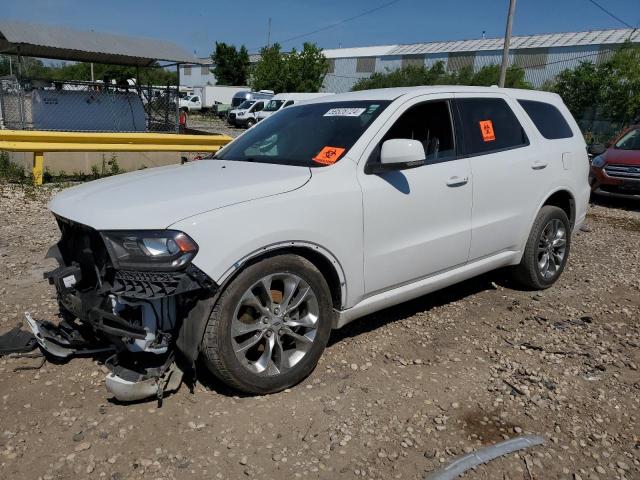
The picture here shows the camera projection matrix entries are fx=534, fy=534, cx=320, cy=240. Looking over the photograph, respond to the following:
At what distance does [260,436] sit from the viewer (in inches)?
109

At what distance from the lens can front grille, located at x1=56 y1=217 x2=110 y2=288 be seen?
2850 mm

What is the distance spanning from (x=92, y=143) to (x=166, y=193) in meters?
6.49

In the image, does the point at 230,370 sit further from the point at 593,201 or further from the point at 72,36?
the point at 72,36

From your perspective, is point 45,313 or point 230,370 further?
point 45,313

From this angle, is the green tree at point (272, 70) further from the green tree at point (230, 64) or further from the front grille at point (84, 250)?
the front grille at point (84, 250)

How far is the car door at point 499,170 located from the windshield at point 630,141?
672 cm

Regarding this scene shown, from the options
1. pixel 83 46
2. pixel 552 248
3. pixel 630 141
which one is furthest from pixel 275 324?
pixel 83 46

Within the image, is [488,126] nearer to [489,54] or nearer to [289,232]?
[289,232]

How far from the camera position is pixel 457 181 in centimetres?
385

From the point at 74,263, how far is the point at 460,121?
2.87 m

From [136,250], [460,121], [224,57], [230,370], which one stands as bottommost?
[230,370]

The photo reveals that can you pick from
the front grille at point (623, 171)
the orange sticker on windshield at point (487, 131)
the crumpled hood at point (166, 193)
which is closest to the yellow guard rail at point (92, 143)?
the crumpled hood at point (166, 193)

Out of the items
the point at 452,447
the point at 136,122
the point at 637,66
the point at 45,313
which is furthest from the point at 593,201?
the point at 637,66

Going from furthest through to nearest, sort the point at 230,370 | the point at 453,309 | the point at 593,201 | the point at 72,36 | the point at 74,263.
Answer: the point at 72,36
the point at 593,201
the point at 453,309
the point at 74,263
the point at 230,370
